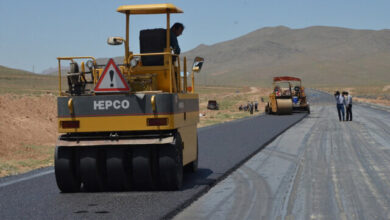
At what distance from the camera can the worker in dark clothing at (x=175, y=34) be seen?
433 inches

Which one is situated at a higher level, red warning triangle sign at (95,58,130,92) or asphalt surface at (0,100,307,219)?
red warning triangle sign at (95,58,130,92)

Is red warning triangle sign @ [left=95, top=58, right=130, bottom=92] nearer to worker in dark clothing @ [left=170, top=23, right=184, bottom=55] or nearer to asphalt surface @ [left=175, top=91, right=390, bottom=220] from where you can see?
worker in dark clothing @ [left=170, top=23, right=184, bottom=55]

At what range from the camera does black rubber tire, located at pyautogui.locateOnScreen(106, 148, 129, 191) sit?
990 cm

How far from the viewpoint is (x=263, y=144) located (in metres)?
18.8

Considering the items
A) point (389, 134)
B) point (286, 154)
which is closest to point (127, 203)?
point (286, 154)

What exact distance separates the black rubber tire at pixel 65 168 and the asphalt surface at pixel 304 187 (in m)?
2.22

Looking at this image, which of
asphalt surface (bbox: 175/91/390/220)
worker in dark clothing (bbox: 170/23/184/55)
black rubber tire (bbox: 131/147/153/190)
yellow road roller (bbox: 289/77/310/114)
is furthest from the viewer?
yellow road roller (bbox: 289/77/310/114)

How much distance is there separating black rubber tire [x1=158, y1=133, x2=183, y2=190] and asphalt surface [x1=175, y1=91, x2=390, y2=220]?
1.89 feet

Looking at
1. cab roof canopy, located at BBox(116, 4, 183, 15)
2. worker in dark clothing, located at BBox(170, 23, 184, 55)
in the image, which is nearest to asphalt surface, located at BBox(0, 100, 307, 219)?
worker in dark clothing, located at BBox(170, 23, 184, 55)

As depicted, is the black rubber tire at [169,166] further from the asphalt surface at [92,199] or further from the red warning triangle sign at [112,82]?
the red warning triangle sign at [112,82]

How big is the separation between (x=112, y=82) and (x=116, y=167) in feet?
4.59

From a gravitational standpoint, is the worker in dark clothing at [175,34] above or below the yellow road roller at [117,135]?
above

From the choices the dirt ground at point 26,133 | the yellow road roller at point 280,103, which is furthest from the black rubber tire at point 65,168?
the yellow road roller at point 280,103

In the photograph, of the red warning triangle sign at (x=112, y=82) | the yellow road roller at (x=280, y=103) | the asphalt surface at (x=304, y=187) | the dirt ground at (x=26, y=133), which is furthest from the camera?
the yellow road roller at (x=280, y=103)
